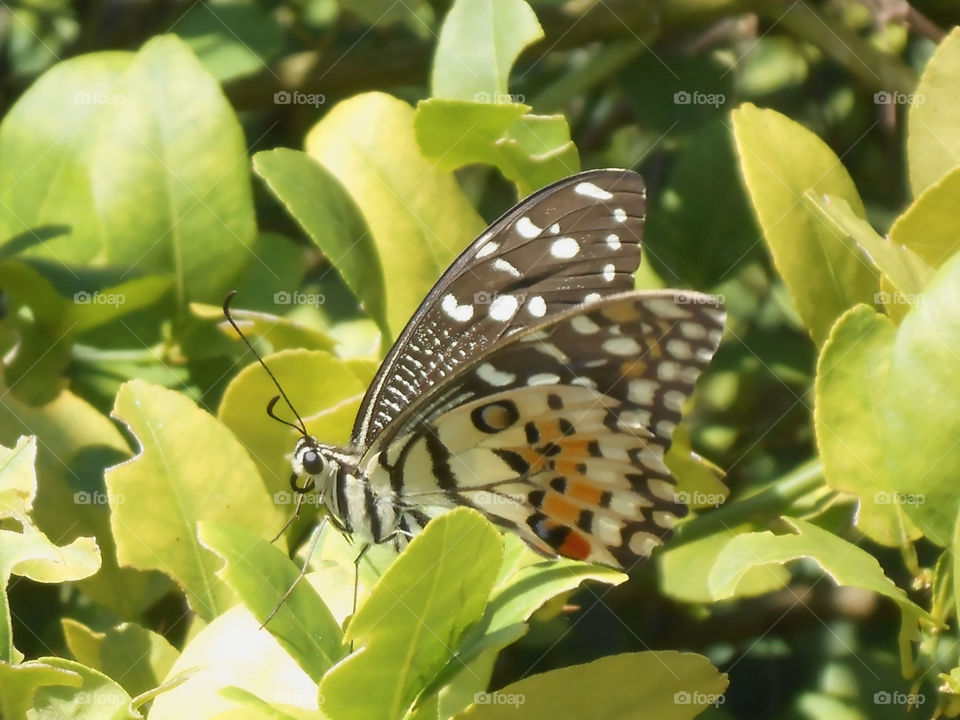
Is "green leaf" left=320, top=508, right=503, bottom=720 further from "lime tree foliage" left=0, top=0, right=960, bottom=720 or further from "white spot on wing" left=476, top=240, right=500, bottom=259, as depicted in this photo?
"white spot on wing" left=476, top=240, right=500, bottom=259

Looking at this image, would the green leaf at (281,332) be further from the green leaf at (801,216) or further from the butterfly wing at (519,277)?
the green leaf at (801,216)

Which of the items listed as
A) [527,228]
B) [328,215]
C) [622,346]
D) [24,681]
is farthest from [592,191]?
[24,681]

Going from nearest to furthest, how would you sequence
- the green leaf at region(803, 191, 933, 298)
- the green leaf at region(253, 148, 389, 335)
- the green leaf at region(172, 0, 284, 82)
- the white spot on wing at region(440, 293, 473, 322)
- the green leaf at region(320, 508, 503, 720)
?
the green leaf at region(320, 508, 503, 720) → the green leaf at region(803, 191, 933, 298) → the green leaf at region(253, 148, 389, 335) → the white spot on wing at region(440, 293, 473, 322) → the green leaf at region(172, 0, 284, 82)

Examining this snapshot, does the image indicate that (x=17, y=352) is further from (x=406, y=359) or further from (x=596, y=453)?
(x=596, y=453)

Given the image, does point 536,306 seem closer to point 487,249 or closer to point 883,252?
point 487,249

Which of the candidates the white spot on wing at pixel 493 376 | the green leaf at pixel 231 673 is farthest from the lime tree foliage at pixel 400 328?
the white spot on wing at pixel 493 376

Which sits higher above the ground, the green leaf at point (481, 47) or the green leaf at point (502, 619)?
the green leaf at point (481, 47)

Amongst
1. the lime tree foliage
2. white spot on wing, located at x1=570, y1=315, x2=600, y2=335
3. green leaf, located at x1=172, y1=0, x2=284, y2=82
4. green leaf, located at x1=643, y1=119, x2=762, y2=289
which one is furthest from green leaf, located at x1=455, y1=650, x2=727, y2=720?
green leaf, located at x1=172, y1=0, x2=284, y2=82
